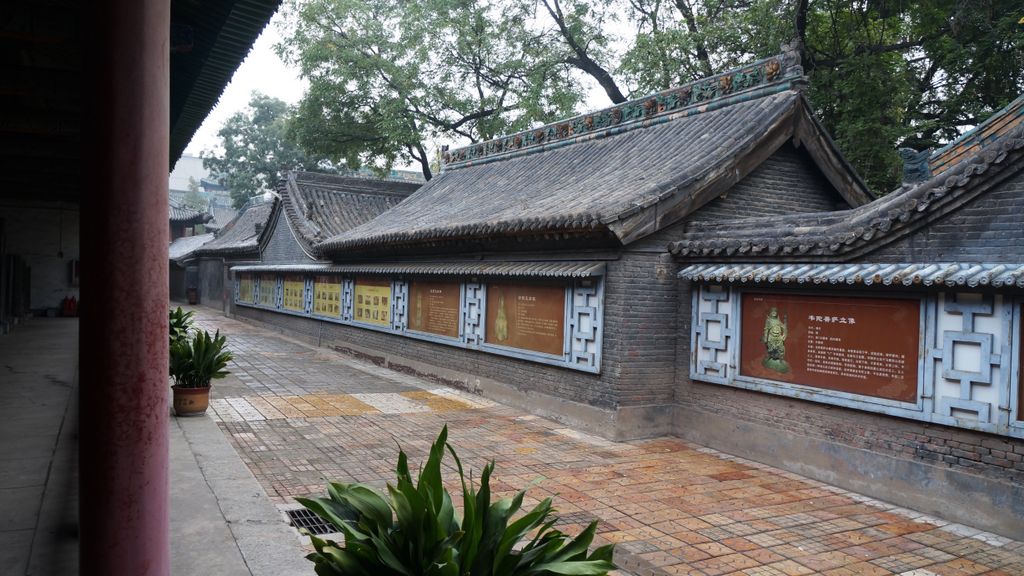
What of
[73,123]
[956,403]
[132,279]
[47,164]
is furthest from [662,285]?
[47,164]

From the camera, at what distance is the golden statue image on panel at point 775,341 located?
7215mm

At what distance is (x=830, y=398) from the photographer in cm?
670

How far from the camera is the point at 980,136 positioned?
7297mm

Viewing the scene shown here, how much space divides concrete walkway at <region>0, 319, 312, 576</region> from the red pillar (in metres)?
1.17

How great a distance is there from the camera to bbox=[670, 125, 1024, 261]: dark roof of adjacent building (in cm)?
565

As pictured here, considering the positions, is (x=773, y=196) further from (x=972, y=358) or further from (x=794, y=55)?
(x=972, y=358)

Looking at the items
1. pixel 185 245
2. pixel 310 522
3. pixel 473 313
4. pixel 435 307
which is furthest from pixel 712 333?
pixel 185 245

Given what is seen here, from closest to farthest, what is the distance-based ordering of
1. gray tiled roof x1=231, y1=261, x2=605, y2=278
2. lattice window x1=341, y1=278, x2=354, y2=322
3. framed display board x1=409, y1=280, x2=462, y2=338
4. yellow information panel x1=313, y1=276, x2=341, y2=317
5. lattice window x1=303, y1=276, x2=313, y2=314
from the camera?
gray tiled roof x1=231, y1=261, x2=605, y2=278, framed display board x1=409, y1=280, x2=462, y2=338, lattice window x1=341, y1=278, x2=354, y2=322, yellow information panel x1=313, y1=276, x2=341, y2=317, lattice window x1=303, y1=276, x2=313, y2=314

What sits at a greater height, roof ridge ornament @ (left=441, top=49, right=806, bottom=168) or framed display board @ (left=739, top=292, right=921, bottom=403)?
roof ridge ornament @ (left=441, top=49, right=806, bottom=168)

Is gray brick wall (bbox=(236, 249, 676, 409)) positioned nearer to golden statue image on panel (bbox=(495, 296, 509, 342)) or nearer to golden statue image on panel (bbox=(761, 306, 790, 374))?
golden statue image on panel (bbox=(761, 306, 790, 374))

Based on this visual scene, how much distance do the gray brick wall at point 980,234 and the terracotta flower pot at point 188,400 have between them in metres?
7.06

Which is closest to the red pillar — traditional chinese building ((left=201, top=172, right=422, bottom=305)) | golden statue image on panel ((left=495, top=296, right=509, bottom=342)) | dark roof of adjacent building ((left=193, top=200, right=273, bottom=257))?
golden statue image on panel ((left=495, top=296, right=509, bottom=342))

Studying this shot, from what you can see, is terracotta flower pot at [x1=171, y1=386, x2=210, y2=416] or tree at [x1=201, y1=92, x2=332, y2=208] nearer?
terracotta flower pot at [x1=171, y1=386, x2=210, y2=416]

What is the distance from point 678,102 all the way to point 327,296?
970 centimetres
